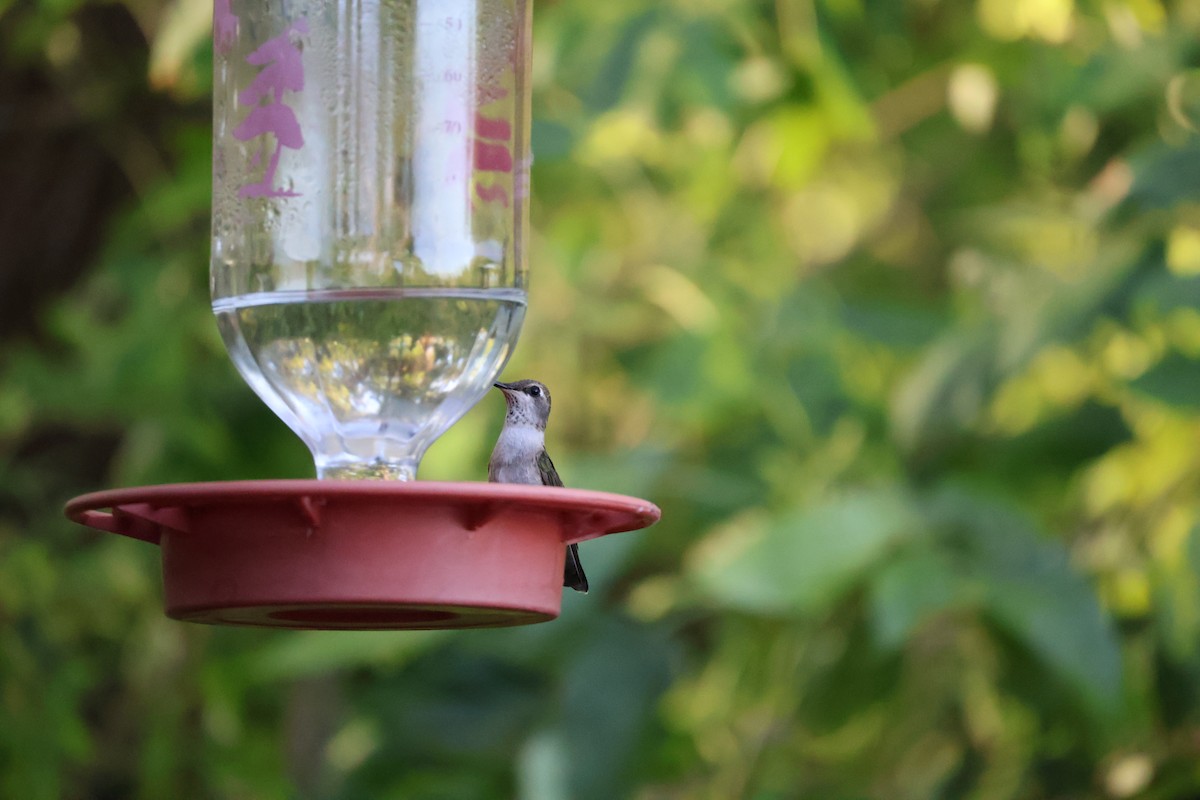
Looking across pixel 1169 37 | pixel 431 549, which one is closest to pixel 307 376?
pixel 431 549

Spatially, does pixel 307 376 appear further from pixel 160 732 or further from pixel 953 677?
pixel 160 732

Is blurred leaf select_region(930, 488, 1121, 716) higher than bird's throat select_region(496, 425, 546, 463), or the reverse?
bird's throat select_region(496, 425, 546, 463)

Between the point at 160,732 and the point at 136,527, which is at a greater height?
the point at 136,527

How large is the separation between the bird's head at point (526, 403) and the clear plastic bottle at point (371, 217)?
0.06m

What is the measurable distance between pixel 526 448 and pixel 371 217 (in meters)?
0.35

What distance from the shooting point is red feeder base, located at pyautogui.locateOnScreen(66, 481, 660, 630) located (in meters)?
1.49

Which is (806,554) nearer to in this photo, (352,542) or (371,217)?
(371,217)

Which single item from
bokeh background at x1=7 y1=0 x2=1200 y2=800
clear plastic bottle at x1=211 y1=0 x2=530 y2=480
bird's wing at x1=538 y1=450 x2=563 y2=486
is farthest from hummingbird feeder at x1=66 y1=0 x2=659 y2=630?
bokeh background at x1=7 y1=0 x2=1200 y2=800

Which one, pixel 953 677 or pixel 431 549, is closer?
pixel 431 549

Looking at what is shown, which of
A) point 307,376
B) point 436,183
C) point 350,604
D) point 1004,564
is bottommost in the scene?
point 1004,564

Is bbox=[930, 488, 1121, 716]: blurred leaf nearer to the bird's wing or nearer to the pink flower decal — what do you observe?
the bird's wing

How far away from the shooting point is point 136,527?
5.43ft

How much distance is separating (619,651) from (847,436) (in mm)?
829

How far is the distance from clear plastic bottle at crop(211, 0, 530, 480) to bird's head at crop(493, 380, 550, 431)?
62 millimetres
